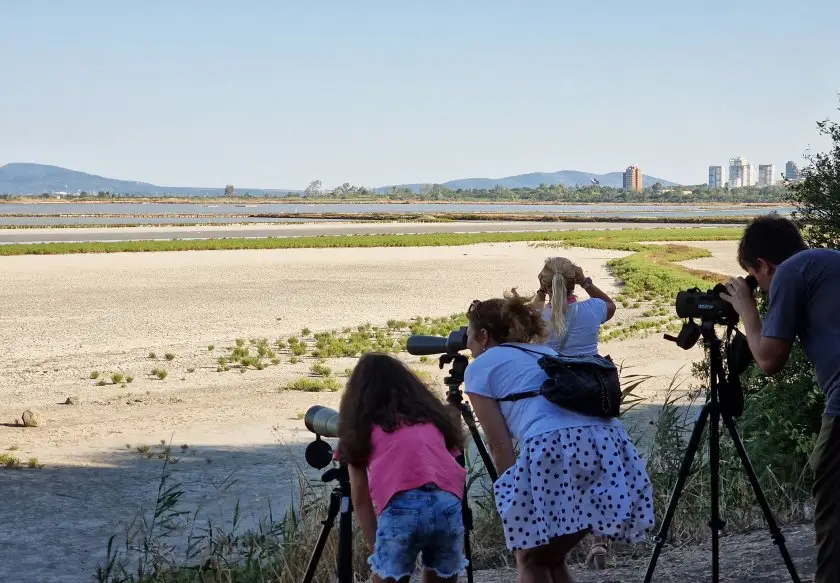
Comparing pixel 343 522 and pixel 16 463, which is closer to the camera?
pixel 343 522

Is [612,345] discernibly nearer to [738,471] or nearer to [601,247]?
[738,471]

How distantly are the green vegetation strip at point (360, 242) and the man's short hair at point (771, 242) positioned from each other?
51.0m

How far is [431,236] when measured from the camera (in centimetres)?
6806

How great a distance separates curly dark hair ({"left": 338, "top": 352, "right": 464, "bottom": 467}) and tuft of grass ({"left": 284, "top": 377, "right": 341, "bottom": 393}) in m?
12.5

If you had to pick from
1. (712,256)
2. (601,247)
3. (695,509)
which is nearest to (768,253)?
(695,509)

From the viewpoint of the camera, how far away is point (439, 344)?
15.0ft

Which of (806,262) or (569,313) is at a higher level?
(806,262)

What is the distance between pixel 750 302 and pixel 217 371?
1520 centimetres

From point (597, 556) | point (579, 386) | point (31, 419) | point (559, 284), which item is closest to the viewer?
point (579, 386)

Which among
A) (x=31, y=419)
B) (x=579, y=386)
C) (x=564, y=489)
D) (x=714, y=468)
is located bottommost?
(x=31, y=419)

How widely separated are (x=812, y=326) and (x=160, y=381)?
14.8 meters

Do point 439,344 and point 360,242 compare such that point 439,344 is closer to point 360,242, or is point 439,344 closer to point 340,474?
point 340,474

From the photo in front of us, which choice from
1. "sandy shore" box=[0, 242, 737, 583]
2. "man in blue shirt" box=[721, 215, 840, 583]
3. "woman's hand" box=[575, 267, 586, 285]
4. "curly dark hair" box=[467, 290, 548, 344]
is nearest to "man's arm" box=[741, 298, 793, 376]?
"man in blue shirt" box=[721, 215, 840, 583]

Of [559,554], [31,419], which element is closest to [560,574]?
[559,554]
